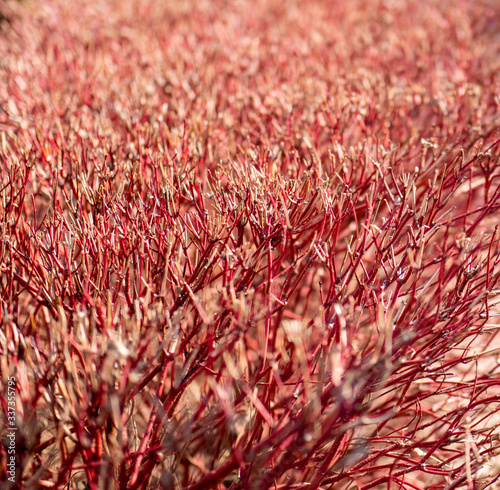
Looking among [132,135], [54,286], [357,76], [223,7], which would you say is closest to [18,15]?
[223,7]

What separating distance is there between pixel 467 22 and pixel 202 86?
4.70m

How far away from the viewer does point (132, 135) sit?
334 cm

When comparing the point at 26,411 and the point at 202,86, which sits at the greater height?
the point at 202,86

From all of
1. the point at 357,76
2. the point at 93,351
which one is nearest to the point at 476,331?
the point at 93,351

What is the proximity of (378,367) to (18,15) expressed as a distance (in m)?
6.88

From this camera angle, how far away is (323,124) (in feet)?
11.8

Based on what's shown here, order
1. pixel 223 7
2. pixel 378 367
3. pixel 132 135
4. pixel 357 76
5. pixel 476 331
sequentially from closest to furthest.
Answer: pixel 378 367 < pixel 476 331 < pixel 132 135 < pixel 357 76 < pixel 223 7

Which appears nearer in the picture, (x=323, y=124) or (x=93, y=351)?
(x=93, y=351)

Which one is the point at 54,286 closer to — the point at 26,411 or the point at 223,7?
the point at 26,411

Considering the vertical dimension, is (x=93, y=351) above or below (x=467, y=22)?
below

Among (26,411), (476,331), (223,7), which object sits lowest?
(26,411)

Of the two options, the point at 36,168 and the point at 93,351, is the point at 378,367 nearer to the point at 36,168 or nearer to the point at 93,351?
the point at 93,351

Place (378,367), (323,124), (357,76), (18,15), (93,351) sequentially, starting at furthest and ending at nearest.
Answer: (18,15)
(357,76)
(323,124)
(378,367)
(93,351)

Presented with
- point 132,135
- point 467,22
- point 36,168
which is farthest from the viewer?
point 467,22
